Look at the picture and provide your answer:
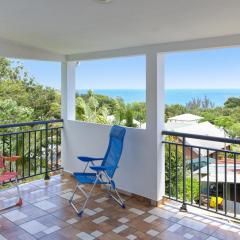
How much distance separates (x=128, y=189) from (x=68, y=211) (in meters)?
1.00

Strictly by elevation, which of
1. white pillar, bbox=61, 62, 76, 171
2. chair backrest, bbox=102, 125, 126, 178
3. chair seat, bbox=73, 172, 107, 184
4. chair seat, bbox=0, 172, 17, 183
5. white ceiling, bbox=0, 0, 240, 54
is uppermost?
white ceiling, bbox=0, 0, 240, 54

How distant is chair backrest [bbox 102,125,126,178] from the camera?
3.93 metres

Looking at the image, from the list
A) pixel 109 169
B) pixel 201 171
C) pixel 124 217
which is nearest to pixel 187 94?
pixel 201 171

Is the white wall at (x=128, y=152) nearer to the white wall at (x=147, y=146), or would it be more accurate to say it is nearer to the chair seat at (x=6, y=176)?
the white wall at (x=147, y=146)

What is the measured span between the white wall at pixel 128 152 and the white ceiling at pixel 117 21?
1363mm

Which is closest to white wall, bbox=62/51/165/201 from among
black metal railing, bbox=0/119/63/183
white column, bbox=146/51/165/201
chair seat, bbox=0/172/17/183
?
white column, bbox=146/51/165/201

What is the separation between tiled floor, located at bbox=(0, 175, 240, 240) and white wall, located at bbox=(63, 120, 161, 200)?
0.82 ft

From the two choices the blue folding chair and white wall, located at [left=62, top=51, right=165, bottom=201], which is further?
white wall, located at [left=62, top=51, right=165, bottom=201]

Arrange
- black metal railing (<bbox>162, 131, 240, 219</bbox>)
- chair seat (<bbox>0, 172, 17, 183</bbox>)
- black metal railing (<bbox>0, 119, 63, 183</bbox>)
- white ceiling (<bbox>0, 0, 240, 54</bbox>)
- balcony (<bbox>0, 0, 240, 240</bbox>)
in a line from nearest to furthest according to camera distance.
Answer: white ceiling (<bbox>0, 0, 240, 54</bbox>) < balcony (<bbox>0, 0, 240, 240</bbox>) < black metal railing (<bbox>162, 131, 240, 219</bbox>) < chair seat (<bbox>0, 172, 17, 183</bbox>) < black metal railing (<bbox>0, 119, 63, 183</bbox>)

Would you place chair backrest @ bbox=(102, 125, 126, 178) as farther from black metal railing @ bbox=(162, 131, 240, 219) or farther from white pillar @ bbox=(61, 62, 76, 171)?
white pillar @ bbox=(61, 62, 76, 171)

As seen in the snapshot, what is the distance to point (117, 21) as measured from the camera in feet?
10.1

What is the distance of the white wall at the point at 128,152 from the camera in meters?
4.01

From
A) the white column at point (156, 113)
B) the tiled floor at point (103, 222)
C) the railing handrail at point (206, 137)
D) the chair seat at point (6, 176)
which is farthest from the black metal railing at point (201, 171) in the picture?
the chair seat at point (6, 176)

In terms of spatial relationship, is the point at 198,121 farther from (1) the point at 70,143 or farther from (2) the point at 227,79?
(2) the point at 227,79
